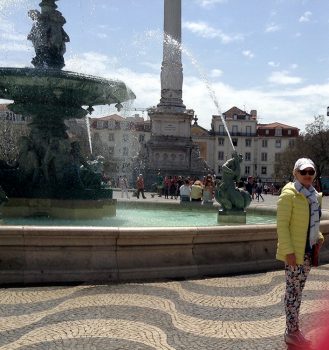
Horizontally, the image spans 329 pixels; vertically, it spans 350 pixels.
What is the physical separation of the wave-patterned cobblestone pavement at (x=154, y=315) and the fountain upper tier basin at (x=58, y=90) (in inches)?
224

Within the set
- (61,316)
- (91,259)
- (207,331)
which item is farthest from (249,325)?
(91,259)

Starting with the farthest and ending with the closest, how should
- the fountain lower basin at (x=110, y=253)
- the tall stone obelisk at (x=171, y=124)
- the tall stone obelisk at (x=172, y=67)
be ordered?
1. the tall stone obelisk at (x=171, y=124)
2. the tall stone obelisk at (x=172, y=67)
3. the fountain lower basin at (x=110, y=253)

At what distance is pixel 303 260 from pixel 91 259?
298 cm

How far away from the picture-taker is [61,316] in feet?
15.9

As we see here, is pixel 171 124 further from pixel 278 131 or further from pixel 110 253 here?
pixel 278 131

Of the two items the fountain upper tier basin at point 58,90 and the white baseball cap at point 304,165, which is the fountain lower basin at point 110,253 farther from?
the fountain upper tier basin at point 58,90

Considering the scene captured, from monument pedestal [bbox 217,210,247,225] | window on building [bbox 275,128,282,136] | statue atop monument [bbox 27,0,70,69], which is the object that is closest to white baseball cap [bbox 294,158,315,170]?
monument pedestal [bbox 217,210,247,225]

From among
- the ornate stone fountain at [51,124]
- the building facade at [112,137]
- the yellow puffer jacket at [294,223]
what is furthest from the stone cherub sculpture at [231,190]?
the building facade at [112,137]

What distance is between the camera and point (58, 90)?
11.2 metres

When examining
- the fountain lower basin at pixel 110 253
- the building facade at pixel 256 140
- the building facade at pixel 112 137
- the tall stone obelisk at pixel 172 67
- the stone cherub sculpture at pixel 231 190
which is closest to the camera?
the fountain lower basin at pixel 110 253

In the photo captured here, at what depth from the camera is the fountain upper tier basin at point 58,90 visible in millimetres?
10555

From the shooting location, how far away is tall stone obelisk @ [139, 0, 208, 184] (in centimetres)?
4881

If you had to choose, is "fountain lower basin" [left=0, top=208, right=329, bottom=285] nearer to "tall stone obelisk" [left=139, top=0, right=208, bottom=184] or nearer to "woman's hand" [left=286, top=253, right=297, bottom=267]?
"woman's hand" [left=286, top=253, right=297, bottom=267]

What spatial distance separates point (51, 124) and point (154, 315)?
7.71 metres
